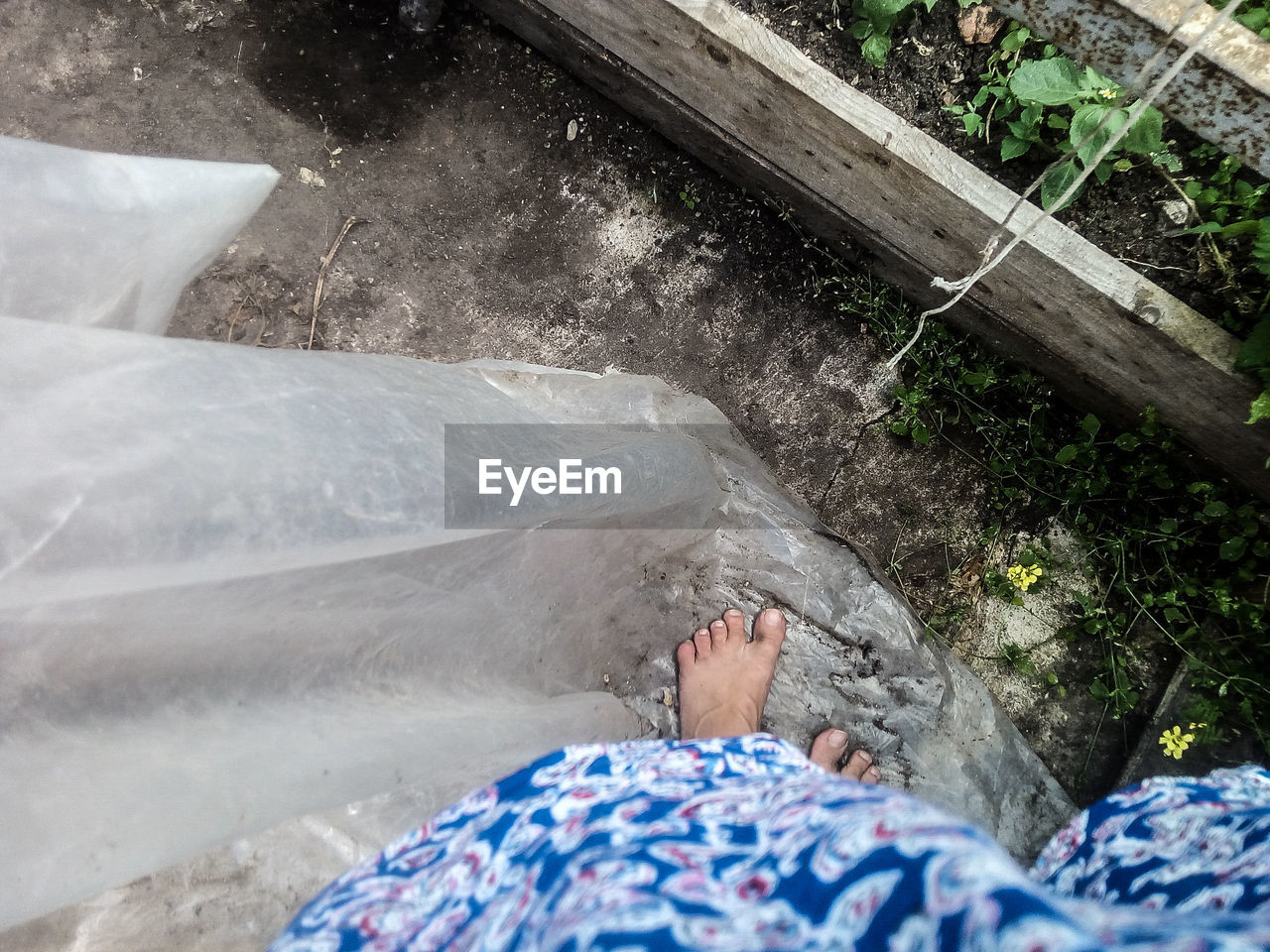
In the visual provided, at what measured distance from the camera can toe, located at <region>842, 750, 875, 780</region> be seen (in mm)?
1455

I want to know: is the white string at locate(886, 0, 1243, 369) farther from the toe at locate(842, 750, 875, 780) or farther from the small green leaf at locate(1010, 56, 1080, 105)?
the toe at locate(842, 750, 875, 780)

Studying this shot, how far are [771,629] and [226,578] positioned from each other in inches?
40.4

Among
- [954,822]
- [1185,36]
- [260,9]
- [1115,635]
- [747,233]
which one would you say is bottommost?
[1115,635]

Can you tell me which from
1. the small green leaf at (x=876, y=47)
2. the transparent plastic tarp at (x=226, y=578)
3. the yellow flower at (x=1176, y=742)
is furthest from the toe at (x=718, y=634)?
the small green leaf at (x=876, y=47)

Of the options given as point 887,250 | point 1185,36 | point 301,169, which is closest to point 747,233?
point 887,250

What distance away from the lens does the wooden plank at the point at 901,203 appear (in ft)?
4.36

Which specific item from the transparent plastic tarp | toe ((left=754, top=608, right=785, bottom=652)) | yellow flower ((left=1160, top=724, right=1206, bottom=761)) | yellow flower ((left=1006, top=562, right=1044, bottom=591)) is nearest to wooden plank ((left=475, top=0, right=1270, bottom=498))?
yellow flower ((left=1006, top=562, right=1044, bottom=591))

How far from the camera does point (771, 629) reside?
1.55 metres

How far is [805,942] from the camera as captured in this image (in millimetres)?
542

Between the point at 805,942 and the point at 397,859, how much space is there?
563mm

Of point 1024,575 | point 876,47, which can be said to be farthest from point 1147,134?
point 1024,575

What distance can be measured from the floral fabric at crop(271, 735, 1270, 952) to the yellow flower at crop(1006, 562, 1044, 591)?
0.65m

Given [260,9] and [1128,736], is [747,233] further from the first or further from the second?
[1128,736]

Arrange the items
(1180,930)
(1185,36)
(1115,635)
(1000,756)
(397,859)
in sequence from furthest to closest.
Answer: (1115,635) → (1000,756) → (1185,36) → (397,859) → (1180,930)
